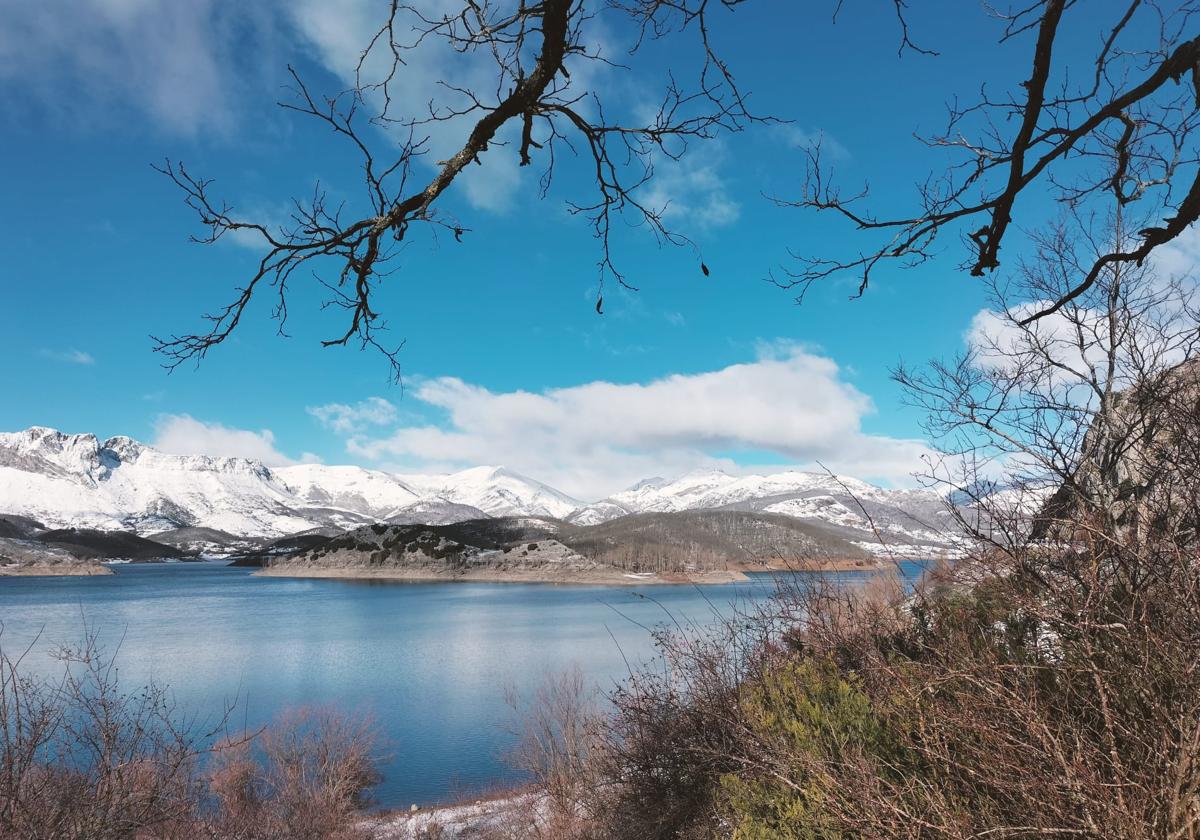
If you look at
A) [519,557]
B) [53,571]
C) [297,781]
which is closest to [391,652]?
[297,781]

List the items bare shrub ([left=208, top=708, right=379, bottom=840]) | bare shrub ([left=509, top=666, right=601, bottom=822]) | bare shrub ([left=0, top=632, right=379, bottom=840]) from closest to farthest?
bare shrub ([left=0, top=632, right=379, bottom=840]) < bare shrub ([left=509, top=666, right=601, bottom=822]) < bare shrub ([left=208, top=708, right=379, bottom=840])

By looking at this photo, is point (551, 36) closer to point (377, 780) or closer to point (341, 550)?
point (377, 780)

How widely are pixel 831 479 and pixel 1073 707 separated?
7.59 ft

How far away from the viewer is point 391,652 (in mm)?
40844

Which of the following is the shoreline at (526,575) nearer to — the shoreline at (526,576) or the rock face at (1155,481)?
→ the shoreline at (526,576)

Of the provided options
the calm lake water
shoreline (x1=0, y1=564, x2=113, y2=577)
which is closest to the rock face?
the calm lake water

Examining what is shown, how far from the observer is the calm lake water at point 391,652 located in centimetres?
2252

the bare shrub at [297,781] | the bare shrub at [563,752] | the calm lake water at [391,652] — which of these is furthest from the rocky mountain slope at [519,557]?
the bare shrub at [297,781]

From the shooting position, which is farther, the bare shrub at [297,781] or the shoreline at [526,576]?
the shoreline at [526,576]

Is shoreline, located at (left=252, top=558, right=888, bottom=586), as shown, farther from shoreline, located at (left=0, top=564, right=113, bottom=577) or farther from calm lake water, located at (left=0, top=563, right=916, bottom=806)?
shoreline, located at (left=0, top=564, right=113, bottom=577)

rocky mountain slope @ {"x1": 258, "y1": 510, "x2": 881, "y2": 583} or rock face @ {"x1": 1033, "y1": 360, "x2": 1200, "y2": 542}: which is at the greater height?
rock face @ {"x1": 1033, "y1": 360, "x2": 1200, "y2": 542}

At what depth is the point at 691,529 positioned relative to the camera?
570 feet

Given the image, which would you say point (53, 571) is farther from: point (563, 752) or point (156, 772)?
point (156, 772)

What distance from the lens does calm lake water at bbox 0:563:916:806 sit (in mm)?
22516
